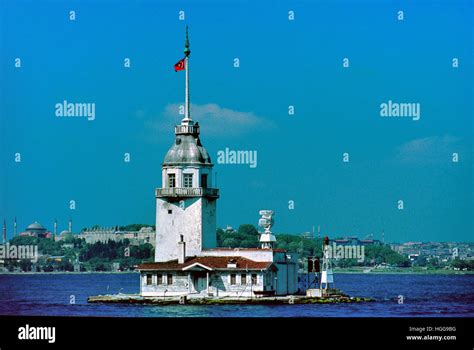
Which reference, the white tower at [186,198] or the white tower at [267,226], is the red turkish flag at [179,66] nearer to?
the white tower at [186,198]

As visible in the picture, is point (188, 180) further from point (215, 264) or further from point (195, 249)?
point (215, 264)

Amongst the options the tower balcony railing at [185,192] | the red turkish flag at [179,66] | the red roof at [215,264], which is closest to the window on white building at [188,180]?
the tower balcony railing at [185,192]

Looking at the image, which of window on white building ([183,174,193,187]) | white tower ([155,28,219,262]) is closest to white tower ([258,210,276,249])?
white tower ([155,28,219,262])

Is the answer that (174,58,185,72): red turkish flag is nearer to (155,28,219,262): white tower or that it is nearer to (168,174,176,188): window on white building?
(155,28,219,262): white tower

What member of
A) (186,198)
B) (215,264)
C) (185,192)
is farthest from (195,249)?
(185,192)
